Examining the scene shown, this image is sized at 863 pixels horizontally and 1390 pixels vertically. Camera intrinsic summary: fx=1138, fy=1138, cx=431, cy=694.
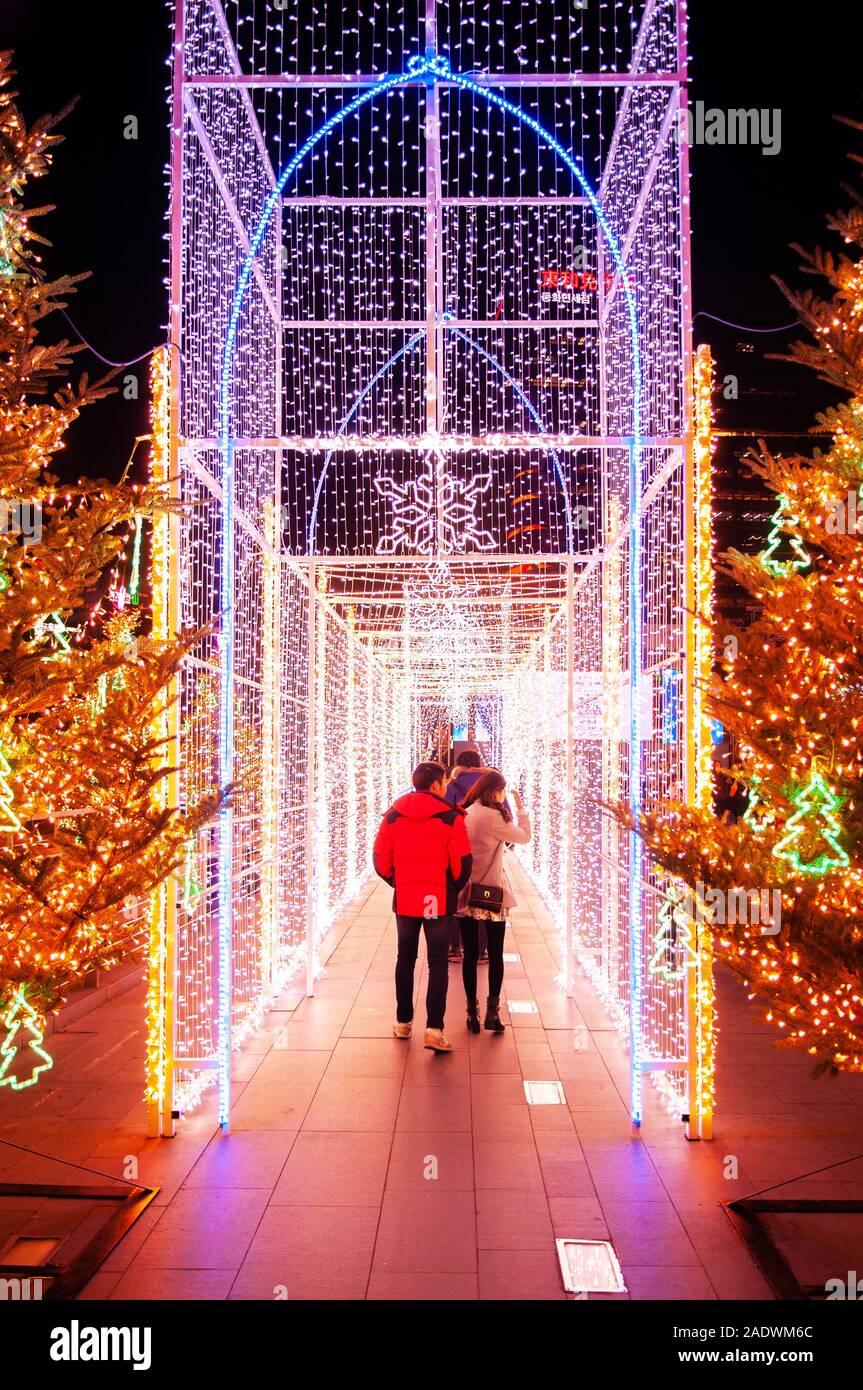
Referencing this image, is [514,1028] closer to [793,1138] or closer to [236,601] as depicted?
[793,1138]

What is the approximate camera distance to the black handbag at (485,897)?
22.4ft

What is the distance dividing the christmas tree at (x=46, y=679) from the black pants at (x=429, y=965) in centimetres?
273

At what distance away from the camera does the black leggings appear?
6.77 meters

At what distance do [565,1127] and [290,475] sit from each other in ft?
17.3

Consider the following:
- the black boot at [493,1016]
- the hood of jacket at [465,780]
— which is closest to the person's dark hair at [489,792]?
the hood of jacket at [465,780]

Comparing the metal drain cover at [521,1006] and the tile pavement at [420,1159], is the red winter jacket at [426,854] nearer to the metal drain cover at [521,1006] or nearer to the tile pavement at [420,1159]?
the tile pavement at [420,1159]

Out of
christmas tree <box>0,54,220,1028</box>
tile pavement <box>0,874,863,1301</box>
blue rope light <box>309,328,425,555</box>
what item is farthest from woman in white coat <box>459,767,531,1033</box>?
christmas tree <box>0,54,220,1028</box>

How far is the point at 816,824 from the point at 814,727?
306 mm

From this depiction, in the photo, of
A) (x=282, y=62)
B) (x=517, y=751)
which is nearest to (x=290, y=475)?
(x=282, y=62)

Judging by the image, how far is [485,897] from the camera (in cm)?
682

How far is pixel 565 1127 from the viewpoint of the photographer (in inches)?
203

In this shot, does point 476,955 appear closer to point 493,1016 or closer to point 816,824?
point 493,1016

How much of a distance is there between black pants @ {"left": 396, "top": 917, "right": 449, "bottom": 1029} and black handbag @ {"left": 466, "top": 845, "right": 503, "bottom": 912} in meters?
0.33

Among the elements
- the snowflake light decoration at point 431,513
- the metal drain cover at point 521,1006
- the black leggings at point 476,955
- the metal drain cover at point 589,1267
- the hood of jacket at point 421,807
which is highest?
the snowflake light decoration at point 431,513
